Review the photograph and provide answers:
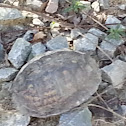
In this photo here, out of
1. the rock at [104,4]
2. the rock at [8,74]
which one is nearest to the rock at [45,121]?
the rock at [8,74]

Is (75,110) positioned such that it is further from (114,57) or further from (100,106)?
(114,57)

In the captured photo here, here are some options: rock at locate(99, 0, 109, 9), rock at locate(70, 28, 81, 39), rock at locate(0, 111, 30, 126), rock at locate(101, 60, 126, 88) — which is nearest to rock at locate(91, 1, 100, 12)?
rock at locate(99, 0, 109, 9)

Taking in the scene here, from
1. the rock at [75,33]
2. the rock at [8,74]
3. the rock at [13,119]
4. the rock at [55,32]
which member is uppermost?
the rock at [75,33]

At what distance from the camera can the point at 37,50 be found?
239cm

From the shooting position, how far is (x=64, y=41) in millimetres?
2426

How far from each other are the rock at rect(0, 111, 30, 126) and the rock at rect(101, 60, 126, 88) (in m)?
0.55

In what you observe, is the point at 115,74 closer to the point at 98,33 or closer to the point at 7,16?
the point at 98,33

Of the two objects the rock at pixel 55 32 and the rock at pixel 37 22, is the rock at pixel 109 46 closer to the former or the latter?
the rock at pixel 55 32

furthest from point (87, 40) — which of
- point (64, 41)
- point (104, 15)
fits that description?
point (104, 15)

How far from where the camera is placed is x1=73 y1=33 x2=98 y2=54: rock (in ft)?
7.82

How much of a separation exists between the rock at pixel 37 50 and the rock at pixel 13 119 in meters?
0.45

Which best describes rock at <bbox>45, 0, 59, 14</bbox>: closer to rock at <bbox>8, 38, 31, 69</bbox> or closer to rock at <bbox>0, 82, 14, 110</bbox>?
rock at <bbox>8, 38, 31, 69</bbox>

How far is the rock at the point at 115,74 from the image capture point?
7.32 ft

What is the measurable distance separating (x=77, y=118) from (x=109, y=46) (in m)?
0.63
